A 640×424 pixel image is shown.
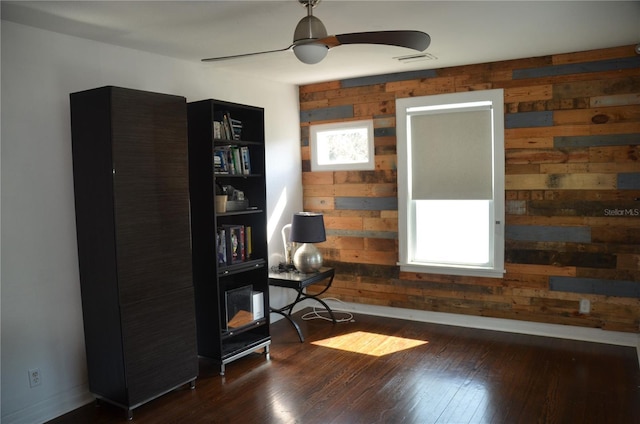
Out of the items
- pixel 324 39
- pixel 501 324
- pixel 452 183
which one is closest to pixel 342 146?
pixel 452 183

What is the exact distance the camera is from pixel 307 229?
15.3 ft

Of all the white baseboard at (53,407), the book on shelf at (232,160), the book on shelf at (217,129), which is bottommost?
the white baseboard at (53,407)

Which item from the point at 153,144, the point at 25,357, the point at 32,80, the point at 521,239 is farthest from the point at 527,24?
the point at 25,357

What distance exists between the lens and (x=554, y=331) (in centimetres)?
442

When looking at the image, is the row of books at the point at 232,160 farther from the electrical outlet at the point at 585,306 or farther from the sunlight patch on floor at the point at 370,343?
the electrical outlet at the point at 585,306

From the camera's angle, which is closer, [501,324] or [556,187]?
[556,187]

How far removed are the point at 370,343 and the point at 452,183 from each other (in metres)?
1.69

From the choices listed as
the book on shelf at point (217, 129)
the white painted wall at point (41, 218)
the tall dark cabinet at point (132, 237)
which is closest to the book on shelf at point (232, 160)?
the book on shelf at point (217, 129)

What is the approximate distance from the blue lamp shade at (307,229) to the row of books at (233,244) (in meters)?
0.65

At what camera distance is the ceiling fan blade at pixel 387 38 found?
2371 millimetres

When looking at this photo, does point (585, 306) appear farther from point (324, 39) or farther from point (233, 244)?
point (324, 39)

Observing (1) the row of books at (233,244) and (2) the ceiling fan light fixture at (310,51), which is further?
(1) the row of books at (233,244)

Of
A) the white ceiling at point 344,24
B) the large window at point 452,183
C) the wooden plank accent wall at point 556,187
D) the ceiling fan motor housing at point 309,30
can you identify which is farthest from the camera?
the large window at point 452,183

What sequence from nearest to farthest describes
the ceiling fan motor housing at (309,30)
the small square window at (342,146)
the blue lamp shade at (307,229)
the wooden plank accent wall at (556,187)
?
the ceiling fan motor housing at (309,30) → the wooden plank accent wall at (556,187) → the blue lamp shade at (307,229) → the small square window at (342,146)
